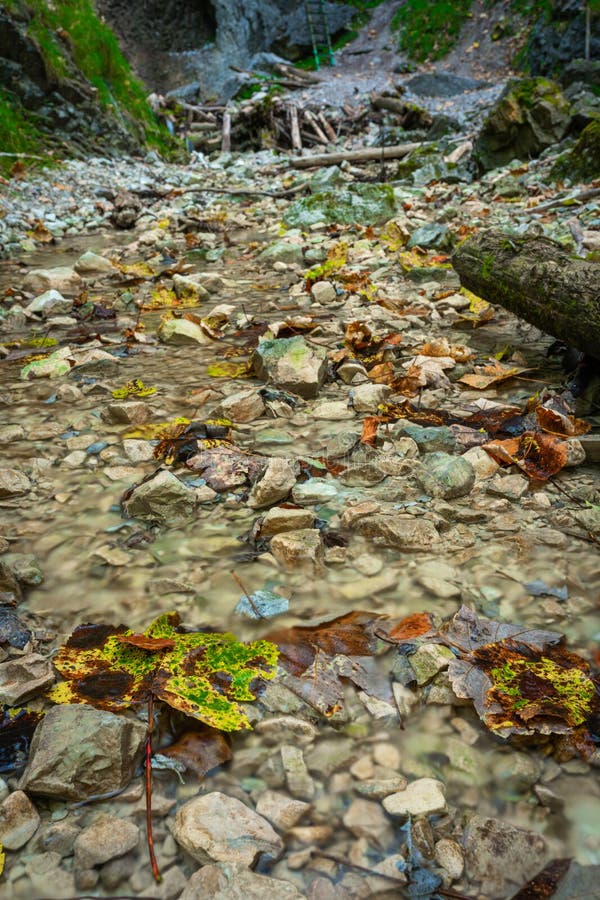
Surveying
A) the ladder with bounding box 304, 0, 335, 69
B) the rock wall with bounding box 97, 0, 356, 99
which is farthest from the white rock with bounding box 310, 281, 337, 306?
the ladder with bounding box 304, 0, 335, 69

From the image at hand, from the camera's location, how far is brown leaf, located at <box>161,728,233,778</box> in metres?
1.40

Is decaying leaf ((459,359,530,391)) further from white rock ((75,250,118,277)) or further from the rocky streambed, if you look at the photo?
white rock ((75,250,118,277))

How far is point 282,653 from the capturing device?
1.71 metres

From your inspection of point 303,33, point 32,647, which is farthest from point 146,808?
point 303,33

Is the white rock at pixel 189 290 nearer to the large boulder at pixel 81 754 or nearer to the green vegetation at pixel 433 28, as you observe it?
the large boulder at pixel 81 754

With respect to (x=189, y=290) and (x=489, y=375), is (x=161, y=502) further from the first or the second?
(x=189, y=290)

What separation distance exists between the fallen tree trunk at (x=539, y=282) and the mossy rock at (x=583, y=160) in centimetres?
586

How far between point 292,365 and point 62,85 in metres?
12.3

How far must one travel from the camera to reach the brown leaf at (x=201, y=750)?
140 centimetres

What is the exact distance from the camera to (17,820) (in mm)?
1250

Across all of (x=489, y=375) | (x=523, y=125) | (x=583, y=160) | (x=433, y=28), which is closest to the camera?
(x=489, y=375)

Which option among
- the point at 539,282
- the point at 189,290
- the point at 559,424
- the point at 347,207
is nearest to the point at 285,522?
the point at 559,424

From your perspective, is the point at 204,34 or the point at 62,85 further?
the point at 204,34

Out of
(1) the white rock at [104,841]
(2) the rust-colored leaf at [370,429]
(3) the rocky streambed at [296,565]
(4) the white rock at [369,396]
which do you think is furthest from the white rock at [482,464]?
(1) the white rock at [104,841]
